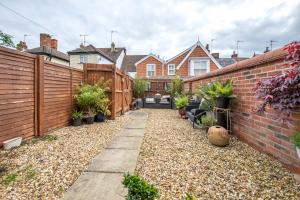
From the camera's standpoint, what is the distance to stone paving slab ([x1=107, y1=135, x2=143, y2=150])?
4.17 m

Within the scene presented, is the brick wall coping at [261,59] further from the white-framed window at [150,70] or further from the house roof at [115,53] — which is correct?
the house roof at [115,53]

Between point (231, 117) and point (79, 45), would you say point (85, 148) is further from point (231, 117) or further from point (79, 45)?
point (79, 45)

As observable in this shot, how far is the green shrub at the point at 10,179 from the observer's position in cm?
245

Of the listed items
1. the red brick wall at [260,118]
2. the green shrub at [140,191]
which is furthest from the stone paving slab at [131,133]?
the green shrub at [140,191]

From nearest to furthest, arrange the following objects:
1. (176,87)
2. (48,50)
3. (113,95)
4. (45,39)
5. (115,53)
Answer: (113,95)
(176,87)
(48,50)
(45,39)
(115,53)

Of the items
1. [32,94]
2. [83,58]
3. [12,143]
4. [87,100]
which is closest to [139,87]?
[87,100]

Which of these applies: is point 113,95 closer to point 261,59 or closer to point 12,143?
point 12,143

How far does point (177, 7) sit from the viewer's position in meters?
8.44

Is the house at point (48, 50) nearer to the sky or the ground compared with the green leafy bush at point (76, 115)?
nearer to the sky

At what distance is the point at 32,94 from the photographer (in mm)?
4559

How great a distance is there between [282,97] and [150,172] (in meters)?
1.99

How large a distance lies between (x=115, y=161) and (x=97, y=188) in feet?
3.15

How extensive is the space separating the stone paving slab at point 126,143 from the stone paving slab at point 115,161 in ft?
0.89

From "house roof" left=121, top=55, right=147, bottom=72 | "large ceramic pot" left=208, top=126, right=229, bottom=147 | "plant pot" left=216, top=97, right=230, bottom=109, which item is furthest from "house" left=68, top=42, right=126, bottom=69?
"large ceramic pot" left=208, top=126, right=229, bottom=147
